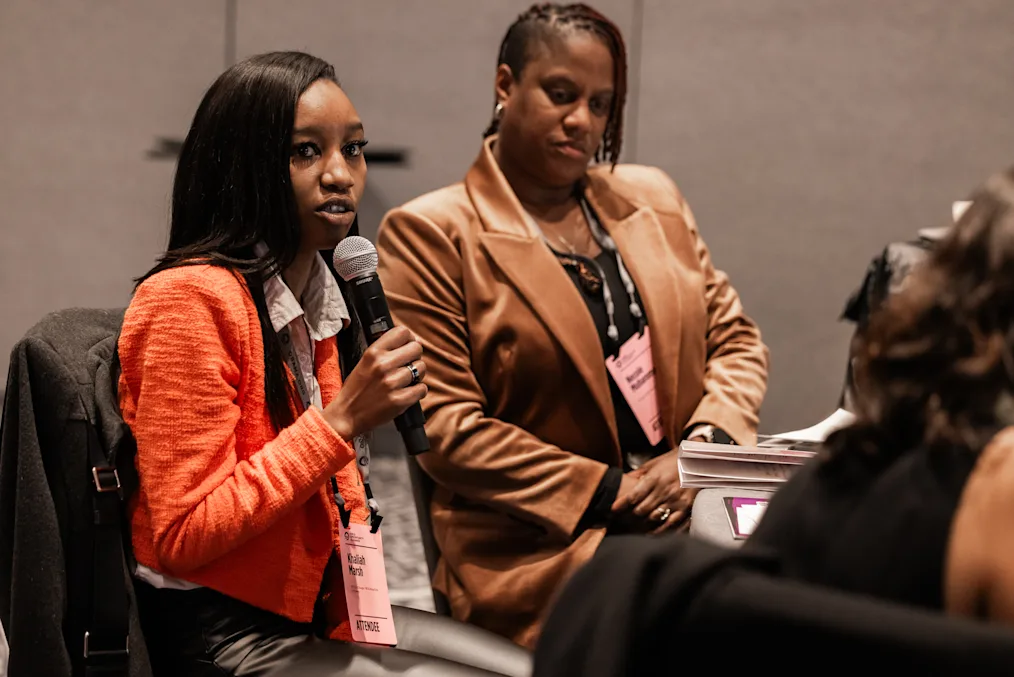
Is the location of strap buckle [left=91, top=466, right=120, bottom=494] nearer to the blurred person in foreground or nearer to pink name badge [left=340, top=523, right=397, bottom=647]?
pink name badge [left=340, top=523, right=397, bottom=647]

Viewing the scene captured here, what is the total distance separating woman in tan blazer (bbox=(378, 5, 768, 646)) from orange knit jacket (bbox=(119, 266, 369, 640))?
1.97 feet

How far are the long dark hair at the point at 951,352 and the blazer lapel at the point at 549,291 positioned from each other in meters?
1.33

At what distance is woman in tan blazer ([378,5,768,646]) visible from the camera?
6.98 ft

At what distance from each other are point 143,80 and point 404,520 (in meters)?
1.78

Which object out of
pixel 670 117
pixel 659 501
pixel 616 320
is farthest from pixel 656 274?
pixel 670 117

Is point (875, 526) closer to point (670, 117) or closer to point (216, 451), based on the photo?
point (216, 451)

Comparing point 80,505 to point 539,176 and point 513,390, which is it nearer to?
point 513,390

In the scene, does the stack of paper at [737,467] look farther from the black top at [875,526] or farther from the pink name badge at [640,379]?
the black top at [875,526]

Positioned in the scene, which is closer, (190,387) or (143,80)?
(190,387)

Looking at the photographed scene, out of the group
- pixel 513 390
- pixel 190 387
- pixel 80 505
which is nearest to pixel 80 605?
pixel 80 505

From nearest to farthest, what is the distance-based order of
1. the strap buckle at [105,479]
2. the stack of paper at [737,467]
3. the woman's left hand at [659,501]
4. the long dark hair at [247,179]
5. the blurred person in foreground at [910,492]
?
the blurred person in foreground at [910,492] < the strap buckle at [105,479] < the long dark hair at [247,179] < the stack of paper at [737,467] < the woman's left hand at [659,501]

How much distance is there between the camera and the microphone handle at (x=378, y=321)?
1.59 metres

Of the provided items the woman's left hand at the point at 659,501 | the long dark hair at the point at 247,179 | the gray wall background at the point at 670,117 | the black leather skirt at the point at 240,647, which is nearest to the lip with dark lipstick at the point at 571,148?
the woman's left hand at the point at 659,501

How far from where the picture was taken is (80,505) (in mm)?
1464
